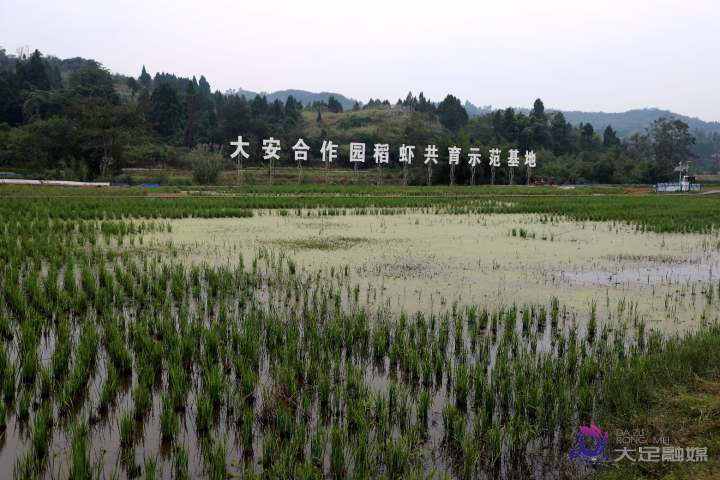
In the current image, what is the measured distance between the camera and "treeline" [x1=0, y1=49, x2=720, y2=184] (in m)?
33.3

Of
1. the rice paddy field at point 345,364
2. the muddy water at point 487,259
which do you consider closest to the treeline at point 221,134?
the muddy water at point 487,259

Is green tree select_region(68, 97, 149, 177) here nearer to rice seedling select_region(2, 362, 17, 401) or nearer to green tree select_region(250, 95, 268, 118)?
rice seedling select_region(2, 362, 17, 401)

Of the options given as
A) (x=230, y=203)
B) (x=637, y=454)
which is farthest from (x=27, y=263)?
(x=230, y=203)

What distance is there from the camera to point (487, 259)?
27.3 ft

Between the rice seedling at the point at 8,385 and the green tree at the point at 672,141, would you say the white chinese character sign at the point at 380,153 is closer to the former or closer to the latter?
the rice seedling at the point at 8,385

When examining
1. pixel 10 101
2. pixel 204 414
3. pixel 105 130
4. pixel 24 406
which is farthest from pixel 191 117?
pixel 204 414

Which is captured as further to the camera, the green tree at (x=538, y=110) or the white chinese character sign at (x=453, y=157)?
the green tree at (x=538, y=110)

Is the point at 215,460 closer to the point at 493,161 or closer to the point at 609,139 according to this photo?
the point at 493,161

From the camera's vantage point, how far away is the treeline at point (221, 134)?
33281 mm

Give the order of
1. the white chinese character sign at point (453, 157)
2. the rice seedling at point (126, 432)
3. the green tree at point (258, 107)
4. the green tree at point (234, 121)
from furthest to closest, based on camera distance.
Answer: the green tree at point (258, 107) → the green tree at point (234, 121) → the white chinese character sign at point (453, 157) → the rice seedling at point (126, 432)

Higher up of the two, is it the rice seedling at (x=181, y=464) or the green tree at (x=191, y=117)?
the green tree at (x=191, y=117)
